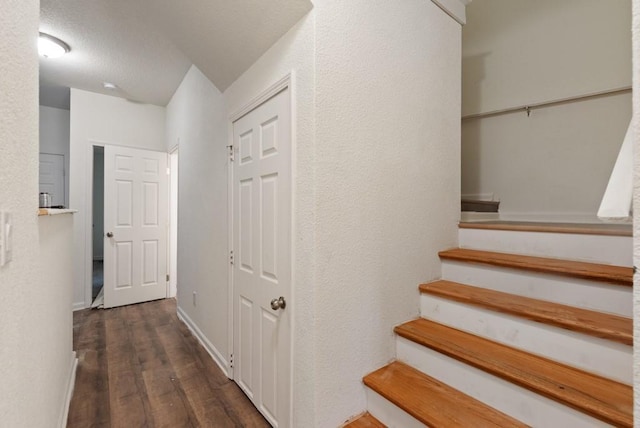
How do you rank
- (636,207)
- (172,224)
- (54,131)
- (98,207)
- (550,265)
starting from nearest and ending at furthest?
(636,207) → (550,265) → (172,224) → (54,131) → (98,207)

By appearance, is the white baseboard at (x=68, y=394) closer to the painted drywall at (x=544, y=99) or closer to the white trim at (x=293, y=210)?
the white trim at (x=293, y=210)

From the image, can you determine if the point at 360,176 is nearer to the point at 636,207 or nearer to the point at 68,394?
the point at 636,207

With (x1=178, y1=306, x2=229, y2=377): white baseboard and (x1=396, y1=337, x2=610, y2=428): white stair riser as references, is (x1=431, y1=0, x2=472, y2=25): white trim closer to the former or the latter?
(x1=396, y1=337, x2=610, y2=428): white stair riser

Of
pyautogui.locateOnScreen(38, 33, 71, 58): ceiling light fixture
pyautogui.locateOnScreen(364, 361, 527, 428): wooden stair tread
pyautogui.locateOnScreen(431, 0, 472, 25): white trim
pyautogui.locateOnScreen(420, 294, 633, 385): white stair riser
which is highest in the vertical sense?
pyautogui.locateOnScreen(38, 33, 71, 58): ceiling light fixture

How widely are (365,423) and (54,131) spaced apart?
225 inches

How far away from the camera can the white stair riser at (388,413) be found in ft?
4.10

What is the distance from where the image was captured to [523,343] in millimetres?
1316

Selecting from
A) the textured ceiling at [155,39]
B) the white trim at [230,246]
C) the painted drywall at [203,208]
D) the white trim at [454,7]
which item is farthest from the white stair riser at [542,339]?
the white trim at [454,7]

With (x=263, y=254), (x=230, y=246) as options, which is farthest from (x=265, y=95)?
(x=230, y=246)

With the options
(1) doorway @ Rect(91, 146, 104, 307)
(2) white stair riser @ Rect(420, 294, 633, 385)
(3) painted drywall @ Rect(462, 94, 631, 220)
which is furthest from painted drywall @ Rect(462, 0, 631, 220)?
(1) doorway @ Rect(91, 146, 104, 307)

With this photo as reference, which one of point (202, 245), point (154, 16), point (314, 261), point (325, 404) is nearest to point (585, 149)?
point (314, 261)

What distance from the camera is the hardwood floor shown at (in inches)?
70.0

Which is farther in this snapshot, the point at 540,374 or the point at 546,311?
the point at 546,311

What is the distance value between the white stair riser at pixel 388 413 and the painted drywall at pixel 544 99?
267cm
